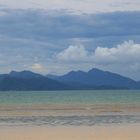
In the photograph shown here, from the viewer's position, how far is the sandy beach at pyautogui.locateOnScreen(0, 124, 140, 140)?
83.0 feet

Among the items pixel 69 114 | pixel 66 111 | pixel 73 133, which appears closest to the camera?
pixel 73 133

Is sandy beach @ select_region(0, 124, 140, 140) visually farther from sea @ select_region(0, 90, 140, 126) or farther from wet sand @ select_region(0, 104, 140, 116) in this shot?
wet sand @ select_region(0, 104, 140, 116)

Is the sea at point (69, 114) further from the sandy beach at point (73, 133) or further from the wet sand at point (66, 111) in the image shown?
the sandy beach at point (73, 133)

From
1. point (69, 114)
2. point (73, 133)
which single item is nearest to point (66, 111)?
point (69, 114)

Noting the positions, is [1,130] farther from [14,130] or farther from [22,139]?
[22,139]

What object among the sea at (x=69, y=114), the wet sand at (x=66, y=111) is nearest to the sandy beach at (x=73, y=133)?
the sea at (x=69, y=114)

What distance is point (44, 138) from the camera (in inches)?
993

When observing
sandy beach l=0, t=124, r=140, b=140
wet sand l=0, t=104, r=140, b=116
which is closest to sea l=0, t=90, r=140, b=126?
wet sand l=0, t=104, r=140, b=116

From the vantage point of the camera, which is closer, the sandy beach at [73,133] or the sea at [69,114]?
the sandy beach at [73,133]

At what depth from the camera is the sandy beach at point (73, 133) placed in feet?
83.0

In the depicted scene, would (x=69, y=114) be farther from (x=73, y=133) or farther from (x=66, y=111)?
(x=73, y=133)

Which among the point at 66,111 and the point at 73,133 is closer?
the point at 73,133

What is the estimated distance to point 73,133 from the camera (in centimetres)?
2723

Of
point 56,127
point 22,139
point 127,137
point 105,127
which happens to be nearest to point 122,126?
point 105,127
